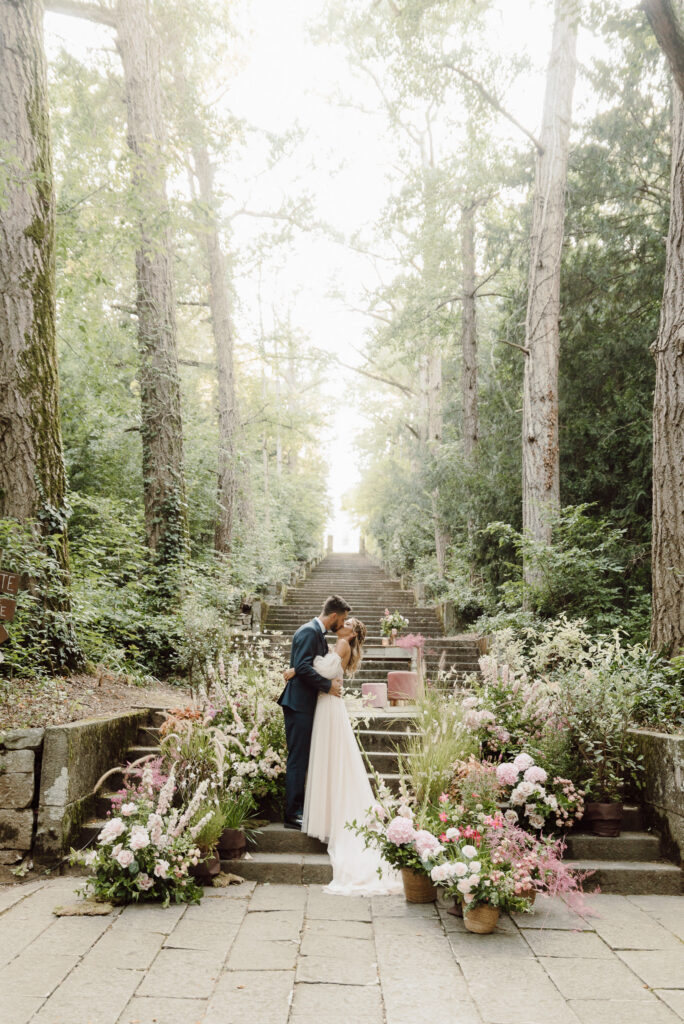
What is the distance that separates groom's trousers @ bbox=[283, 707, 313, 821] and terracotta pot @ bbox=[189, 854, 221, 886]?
779 mm

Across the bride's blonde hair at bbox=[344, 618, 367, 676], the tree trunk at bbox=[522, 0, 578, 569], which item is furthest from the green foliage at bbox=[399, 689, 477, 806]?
the tree trunk at bbox=[522, 0, 578, 569]

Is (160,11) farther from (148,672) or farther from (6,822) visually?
(6,822)

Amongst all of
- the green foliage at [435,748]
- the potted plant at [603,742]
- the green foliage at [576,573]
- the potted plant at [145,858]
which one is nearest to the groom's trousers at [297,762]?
the green foliage at [435,748]

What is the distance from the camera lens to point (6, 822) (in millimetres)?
4562

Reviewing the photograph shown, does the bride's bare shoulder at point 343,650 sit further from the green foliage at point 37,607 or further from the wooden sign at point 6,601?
the green foliage at point 37,607

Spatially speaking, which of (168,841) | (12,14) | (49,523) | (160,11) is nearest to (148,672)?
(49,523)

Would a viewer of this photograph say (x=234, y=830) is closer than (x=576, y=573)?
Yes

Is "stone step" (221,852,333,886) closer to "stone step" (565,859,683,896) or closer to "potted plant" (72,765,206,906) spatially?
"potted plant" (72,765,206,906)

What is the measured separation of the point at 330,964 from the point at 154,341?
29.1 ft

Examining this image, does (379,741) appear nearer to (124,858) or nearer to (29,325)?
(124,858)

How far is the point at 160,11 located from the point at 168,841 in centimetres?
1351

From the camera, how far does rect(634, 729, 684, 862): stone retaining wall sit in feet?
15.2

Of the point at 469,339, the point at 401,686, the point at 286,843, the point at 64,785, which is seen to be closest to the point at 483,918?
the point at 286,843

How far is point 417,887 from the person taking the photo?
420 cm
